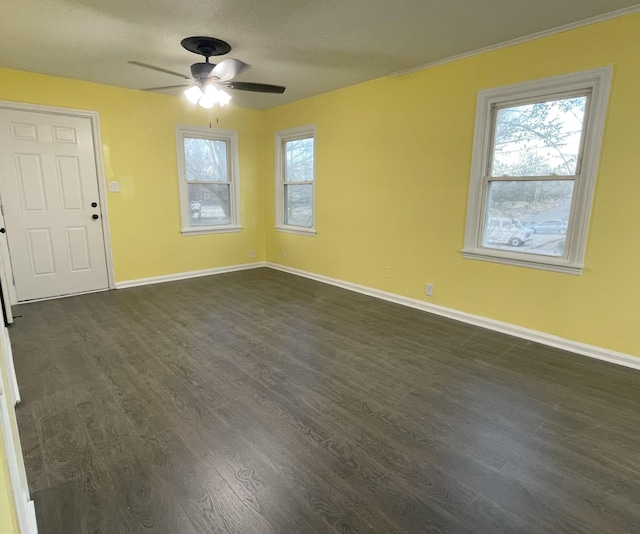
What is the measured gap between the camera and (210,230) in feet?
18.1

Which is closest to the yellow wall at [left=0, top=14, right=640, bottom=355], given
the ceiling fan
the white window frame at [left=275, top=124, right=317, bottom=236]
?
the white window frame at [left=275, top=124, right=317, bottom=236]

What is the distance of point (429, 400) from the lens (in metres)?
2.35

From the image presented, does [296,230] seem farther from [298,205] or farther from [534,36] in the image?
[534,36]

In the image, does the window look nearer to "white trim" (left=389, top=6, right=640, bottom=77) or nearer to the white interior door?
the white interior door

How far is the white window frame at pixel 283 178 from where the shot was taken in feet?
16.8

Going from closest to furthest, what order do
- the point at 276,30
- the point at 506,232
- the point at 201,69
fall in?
1. the point at 276,30
2. the point at 201,69
3. the point at 506,232

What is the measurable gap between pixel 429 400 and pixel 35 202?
4.62m

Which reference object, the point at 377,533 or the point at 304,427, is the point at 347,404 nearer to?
the point at 304,427

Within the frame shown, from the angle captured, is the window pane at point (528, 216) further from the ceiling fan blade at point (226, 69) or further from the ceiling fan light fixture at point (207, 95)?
the ceiling fan light fixture at point (207, 95)

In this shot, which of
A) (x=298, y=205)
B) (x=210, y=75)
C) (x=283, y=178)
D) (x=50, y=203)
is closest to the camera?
(x=210, y=75)

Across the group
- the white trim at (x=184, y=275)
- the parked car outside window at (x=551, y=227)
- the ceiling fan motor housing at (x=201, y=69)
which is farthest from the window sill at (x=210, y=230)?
the parked car outside window at (x=551, y=227)

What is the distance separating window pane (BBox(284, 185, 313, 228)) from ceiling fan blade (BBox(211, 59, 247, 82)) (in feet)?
7.88

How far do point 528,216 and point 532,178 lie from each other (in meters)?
0.33

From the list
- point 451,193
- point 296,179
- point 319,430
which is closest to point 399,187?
point 451,193
